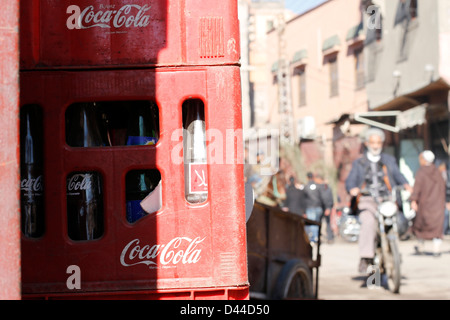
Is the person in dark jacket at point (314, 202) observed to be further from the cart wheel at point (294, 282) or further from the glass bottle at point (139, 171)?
the glass bottle at point (139, 171)

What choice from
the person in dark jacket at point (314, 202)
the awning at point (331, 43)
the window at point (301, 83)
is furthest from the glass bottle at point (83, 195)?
the window at point (301, 83)

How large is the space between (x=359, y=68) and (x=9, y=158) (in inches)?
1233

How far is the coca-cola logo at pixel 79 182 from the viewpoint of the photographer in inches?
162

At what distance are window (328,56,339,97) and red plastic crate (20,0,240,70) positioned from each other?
32.4 meters

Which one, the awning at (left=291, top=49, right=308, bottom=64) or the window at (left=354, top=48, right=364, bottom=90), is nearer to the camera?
the window at (left=354, top=48, right=364, bottom=90)

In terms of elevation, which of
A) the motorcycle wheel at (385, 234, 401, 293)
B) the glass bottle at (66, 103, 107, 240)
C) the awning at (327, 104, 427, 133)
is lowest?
the motorcycle wheel at (385, 234, 401, 293)

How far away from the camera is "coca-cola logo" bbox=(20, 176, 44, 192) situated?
13.4 feet

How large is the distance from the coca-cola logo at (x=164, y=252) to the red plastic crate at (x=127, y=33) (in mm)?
803

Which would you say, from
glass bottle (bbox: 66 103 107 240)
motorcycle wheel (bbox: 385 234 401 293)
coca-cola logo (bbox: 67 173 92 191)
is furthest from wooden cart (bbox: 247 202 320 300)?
coca-cola logo (bbox: 67 173 92 191)

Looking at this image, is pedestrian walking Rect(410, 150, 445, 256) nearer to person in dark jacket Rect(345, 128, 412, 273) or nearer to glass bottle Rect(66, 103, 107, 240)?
person in dark jacket Rect(345, 128, 412, 273)

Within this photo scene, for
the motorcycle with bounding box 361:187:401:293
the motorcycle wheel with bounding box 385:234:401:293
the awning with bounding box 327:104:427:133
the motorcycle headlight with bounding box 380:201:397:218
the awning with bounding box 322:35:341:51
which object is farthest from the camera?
the awning with bounding box 322:35:341:51

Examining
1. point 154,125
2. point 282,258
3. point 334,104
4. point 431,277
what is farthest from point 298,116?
point 154,125

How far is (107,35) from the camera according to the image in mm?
4051
